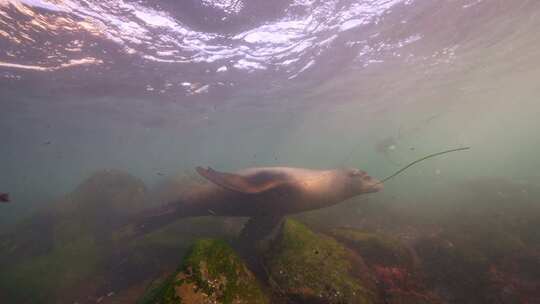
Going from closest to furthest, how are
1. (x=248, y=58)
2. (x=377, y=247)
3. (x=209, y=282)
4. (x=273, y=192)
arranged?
(x=209, y=282)
(x=377, y=247)
(x=273, y=192)
(x=248, y=58)

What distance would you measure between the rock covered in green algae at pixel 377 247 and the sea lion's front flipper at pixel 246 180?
1.78 meters

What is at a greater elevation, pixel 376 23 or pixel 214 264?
pixel 376 23

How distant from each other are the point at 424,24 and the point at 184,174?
14.2 m

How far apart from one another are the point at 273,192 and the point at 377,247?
2.49 meters

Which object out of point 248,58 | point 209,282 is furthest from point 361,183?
point 248,58

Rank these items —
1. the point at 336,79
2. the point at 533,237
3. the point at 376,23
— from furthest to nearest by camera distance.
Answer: the point at 336,79
the point at 376,23
the point at 533,237

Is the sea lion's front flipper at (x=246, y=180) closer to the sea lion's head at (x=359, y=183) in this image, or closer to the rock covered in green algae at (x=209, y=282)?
the sea lion's head at (x=359, y=183)

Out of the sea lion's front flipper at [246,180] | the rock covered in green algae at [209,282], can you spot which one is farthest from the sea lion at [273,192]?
the rock covered in green algae at [209,282]

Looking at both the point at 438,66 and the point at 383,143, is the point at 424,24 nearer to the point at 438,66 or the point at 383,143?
the point at 438,66

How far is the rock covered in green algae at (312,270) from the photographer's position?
3.84m

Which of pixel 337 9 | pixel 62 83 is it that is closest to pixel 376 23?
pixel 337 9

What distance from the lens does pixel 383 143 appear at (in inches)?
838

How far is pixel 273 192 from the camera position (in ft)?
22.1

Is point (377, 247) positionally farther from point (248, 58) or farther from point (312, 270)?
point (248, 58)
